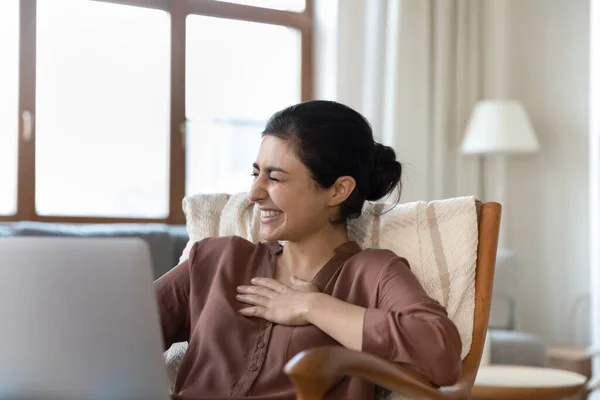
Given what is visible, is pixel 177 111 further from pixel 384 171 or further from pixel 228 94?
pixel 384 171

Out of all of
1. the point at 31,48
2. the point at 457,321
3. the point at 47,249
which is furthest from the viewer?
the point at 31,48

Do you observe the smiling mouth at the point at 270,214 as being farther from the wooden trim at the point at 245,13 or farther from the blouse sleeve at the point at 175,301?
the wooden trim at the point at 245,13

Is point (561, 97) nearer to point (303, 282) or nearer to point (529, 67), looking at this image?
point (529, 67)

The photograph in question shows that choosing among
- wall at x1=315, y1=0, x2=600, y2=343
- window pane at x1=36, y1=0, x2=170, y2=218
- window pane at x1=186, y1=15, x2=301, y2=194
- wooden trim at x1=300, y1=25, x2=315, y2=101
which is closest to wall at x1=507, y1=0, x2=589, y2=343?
wall at x1=315, y1=0, x2=600, y2=343

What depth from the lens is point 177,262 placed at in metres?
3.04

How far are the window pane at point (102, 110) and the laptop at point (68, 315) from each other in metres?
2.86

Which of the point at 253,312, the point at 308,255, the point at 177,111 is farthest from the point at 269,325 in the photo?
the point at 177,111

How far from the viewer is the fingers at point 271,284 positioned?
1711mm

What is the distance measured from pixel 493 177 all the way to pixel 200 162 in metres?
1.51

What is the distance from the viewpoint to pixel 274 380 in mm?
1646

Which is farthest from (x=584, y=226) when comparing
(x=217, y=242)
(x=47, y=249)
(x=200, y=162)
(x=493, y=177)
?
(x=47, y=249)

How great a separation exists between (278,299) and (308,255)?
16 cm

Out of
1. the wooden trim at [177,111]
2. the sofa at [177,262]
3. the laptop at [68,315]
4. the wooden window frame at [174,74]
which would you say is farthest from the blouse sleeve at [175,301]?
the wooden trim at [177,111]

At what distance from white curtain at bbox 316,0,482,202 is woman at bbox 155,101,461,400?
7.85 ft
